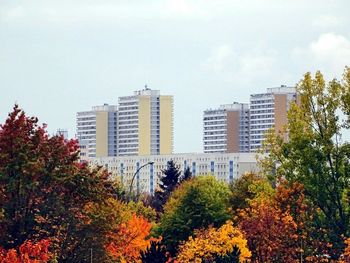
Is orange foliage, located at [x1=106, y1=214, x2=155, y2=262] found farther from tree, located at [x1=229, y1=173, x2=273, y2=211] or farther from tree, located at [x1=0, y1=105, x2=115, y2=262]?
tree, located at [x1=229, y1=173, x2=273, y2=211]

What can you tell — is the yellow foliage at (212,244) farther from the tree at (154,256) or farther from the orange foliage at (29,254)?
the orange foliage at (29,254)

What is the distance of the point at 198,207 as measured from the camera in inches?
2995

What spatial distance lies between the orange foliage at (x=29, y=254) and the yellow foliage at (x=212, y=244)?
13.9m

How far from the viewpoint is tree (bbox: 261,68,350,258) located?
70438 mm

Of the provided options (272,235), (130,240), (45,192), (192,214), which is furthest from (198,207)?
(45,192)

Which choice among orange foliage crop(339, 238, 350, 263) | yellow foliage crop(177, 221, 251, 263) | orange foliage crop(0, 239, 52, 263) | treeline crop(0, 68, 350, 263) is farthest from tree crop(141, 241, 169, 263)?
orange foliage crop(339, 238, 350, 263)

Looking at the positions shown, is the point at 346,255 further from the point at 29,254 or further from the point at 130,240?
the point at 29,254

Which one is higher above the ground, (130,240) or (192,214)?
(192,214)

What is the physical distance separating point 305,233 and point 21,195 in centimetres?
1670

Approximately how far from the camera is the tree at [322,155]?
7044 cm

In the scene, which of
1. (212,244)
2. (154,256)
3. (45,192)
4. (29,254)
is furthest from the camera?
(212,244)

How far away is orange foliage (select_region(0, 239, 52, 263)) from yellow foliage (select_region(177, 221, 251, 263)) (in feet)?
45.5

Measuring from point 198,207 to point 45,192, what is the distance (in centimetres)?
1915

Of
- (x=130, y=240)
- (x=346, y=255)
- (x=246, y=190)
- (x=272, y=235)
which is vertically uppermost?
(x=246, y=190)
